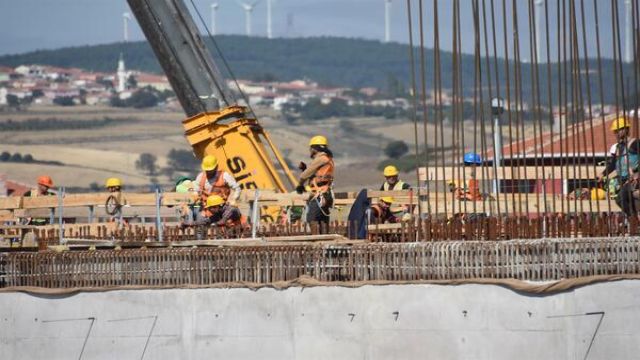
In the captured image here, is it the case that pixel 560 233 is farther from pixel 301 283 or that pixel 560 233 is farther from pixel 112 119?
pixel 112 119

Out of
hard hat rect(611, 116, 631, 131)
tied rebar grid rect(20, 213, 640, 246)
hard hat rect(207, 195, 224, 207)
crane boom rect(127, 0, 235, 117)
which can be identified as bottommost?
tied rebar grid rect(20, 213, 640, 246)

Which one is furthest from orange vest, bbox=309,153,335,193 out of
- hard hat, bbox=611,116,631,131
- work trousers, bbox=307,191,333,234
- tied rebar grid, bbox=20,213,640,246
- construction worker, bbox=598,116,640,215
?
hard hat, bbox=611,116,631,131

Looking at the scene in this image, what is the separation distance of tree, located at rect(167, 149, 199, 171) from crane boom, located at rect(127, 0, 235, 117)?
134 m

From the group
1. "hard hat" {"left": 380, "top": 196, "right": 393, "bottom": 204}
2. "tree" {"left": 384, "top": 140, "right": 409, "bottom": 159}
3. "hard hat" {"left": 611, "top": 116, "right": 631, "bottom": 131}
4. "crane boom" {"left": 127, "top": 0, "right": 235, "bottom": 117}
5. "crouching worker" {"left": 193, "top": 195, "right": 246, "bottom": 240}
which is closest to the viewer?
"hard hat" {"left": 611, "top": 116, "right": 631, "bottom": 131}

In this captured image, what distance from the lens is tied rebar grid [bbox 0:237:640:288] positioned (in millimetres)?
17266

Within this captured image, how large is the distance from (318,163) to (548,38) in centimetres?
412

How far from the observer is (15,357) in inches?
794

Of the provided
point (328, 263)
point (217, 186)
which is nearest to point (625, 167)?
point (328, 263)

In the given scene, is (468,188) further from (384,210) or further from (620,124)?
(620,124)

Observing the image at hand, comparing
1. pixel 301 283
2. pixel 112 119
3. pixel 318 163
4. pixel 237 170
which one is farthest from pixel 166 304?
pixel 112 119

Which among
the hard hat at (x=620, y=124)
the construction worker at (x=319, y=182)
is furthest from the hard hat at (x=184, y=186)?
the hard hat at (x=620, y=124)

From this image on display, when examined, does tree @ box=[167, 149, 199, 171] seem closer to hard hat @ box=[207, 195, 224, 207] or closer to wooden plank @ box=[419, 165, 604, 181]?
hard hat @ box=[207, 195, 224, 207]

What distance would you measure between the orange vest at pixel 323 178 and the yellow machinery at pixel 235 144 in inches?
183

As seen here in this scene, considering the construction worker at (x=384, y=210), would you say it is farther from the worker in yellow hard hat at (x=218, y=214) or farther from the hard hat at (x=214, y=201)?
the hard hat at (x=214, y=201)
